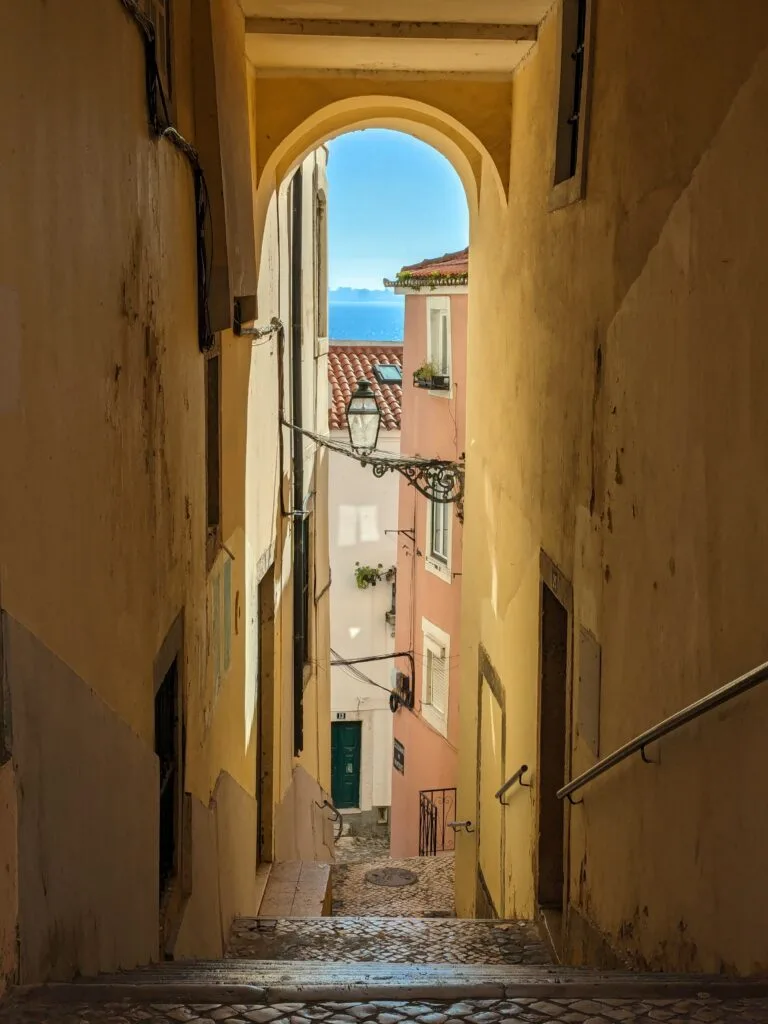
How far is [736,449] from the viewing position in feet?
12.7

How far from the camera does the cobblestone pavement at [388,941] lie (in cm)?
731

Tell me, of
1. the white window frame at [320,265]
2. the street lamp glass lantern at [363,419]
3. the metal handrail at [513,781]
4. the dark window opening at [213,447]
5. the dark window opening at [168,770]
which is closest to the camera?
the dark window opening at [168,770]

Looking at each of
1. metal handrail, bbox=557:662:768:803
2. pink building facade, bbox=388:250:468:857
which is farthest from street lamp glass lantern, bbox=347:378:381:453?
metal handrail, bbox=557:662:768:803

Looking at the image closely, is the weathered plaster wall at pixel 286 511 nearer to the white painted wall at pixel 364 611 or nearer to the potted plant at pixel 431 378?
the potted plant at pixel 431 378

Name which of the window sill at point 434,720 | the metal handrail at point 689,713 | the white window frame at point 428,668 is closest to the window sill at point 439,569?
the white window frame at point 428,668

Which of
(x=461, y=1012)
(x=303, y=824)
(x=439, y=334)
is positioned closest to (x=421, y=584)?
(x=439, y=334)

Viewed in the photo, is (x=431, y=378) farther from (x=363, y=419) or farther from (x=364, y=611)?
(x=364, y=611)

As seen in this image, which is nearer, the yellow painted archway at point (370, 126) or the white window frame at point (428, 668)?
the yellow painted archway at point (370, 126)

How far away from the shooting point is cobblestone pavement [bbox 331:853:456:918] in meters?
12.8

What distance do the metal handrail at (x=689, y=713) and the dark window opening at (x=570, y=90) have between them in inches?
133

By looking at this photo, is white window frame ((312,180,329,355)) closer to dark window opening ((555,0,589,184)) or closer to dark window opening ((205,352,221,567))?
dark window opening ((205,352,221,567))

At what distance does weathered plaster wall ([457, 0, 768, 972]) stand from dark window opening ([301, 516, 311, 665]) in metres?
6.49

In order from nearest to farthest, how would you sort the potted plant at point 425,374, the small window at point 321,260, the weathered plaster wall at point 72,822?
the weathered plaster wall at point 72,822 → the small window at point 321,260 → the potted plant at point 425,374

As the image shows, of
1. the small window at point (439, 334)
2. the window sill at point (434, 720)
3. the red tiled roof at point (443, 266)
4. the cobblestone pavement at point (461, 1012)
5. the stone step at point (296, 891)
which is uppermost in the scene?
the red tiled roof at point (443, 266)
